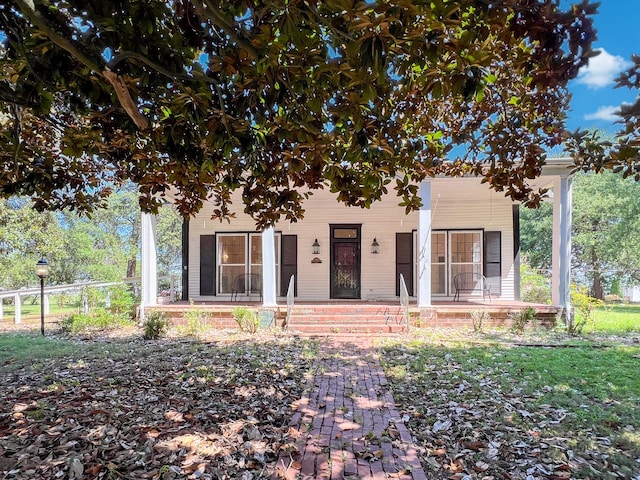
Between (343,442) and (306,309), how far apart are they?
242 inches

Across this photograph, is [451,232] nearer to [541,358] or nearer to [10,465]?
[541,358]

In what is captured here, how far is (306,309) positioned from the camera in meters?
9.23

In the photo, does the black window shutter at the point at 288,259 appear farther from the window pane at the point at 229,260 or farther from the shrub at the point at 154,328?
the shrub at the point at 154,328

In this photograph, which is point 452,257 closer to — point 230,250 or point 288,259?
point 288,259

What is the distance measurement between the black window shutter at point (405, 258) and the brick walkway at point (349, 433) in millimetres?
6339

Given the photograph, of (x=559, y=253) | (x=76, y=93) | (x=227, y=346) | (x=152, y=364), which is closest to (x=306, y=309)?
(x=227, y=346)

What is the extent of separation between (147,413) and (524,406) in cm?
362

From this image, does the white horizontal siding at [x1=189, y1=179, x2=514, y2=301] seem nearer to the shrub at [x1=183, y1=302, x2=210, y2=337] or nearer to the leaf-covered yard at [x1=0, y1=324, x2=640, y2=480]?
the shrub at [x1=183, y1=302, x2=210, y2=337]

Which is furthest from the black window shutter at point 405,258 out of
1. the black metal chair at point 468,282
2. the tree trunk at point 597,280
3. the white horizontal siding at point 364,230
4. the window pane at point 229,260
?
the tree trunk at point 597,280

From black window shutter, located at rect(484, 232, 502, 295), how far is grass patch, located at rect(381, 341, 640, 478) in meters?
4.90

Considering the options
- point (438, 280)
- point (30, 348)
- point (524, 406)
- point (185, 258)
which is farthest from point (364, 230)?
point (30, 348)

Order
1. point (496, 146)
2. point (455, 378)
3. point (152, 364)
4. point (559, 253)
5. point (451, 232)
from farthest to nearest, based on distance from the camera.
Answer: point (451, 232)
point (559, 253)
point (152, 364)
point (455, 378)
point (496, 146)

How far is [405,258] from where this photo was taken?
11414mm

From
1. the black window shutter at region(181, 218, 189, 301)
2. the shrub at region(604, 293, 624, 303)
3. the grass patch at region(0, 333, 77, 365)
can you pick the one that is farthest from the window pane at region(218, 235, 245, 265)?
the shrub at region(604, 293, 624, 303)
